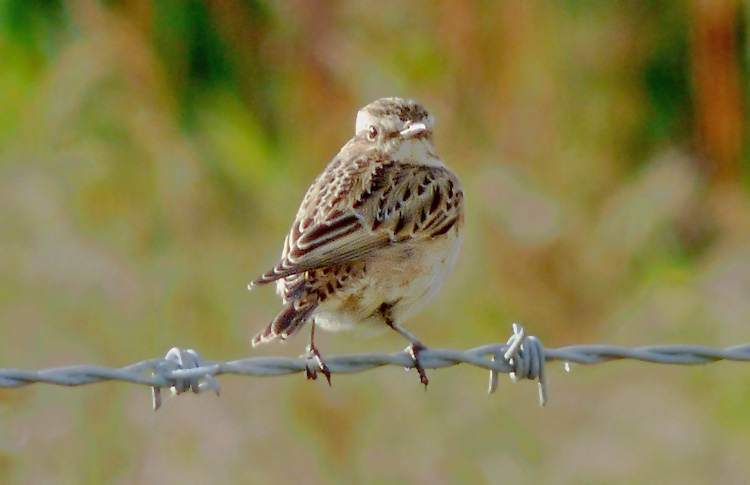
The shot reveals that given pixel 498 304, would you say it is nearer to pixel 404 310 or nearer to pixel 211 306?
pixel 211 306

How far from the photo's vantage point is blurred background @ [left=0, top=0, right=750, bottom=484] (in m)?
9.26

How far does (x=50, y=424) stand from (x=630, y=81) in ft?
25.9

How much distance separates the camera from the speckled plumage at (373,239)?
561cm

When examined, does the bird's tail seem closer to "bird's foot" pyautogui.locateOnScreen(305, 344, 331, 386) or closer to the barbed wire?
"bird's foot" pyautogui.locateOnScreen(305, 344, 331, 386)

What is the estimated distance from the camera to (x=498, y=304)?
11.5 m

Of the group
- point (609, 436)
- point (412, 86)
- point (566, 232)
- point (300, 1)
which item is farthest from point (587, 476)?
point (300, 1)

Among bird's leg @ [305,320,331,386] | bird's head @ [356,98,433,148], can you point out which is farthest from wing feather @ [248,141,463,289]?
bird's leg @ [305,320,331,386]

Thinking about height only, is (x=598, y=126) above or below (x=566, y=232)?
above

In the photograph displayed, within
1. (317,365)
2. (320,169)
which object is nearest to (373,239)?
(317,365)

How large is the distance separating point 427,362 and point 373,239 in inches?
45.5

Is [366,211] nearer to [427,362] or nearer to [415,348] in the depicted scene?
[415,348]

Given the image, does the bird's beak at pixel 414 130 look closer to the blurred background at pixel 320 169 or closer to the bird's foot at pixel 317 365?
the bird's foot at pixel 317 365

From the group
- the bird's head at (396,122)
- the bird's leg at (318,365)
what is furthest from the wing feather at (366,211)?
the bird's leg at (318,365)

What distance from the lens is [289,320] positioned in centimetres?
543
